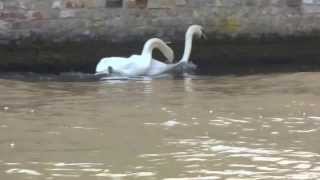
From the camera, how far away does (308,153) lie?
652cm

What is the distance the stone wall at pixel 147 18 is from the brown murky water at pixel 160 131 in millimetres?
2024

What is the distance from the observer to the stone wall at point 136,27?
1301cm

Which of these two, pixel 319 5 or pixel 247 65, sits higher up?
pixel 319 5

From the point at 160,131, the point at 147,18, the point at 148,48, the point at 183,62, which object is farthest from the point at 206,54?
the point at 160,131

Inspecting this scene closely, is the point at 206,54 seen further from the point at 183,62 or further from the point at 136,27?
the point at 136,27

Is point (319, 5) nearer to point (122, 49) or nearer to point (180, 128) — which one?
point (122, 49)

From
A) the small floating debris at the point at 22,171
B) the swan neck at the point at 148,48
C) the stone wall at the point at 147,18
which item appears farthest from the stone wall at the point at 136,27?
the small floating debris at the point at 22,171

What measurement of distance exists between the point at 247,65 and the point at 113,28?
2.21 meters

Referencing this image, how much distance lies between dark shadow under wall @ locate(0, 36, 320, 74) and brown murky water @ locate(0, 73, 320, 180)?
1.87 m

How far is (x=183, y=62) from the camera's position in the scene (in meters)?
13.3

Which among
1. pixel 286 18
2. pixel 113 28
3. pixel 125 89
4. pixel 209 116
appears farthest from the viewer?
pixel 286 18

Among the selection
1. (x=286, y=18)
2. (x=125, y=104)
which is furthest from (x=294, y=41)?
(x=125, y=104)

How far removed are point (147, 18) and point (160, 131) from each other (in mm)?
6434

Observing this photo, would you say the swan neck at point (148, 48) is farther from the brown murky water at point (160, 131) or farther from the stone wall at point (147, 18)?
the brown murky water at point (160, 131)
